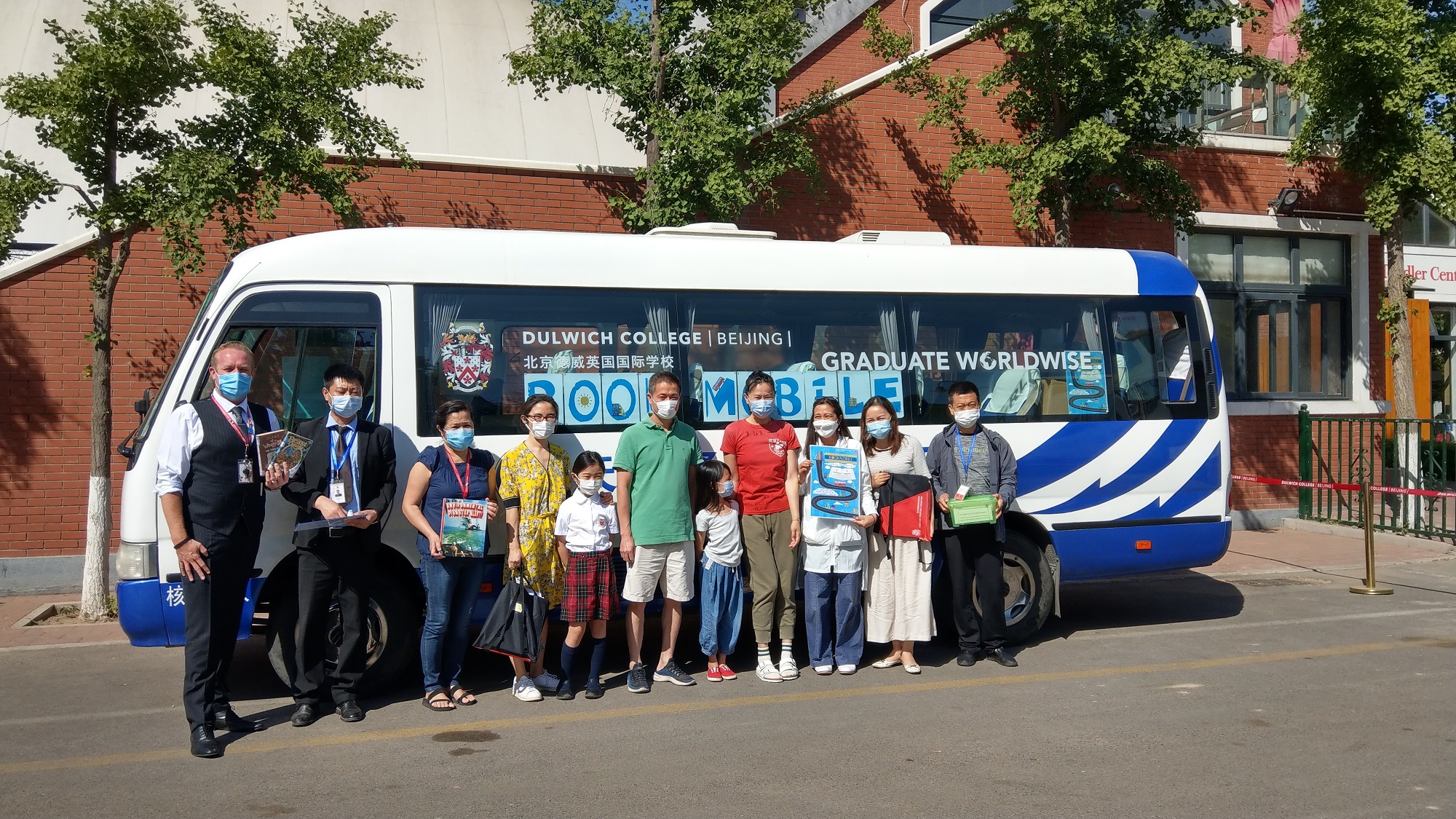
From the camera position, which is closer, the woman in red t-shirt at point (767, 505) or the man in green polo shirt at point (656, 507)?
the man in green polo shirt at point (656, 507)

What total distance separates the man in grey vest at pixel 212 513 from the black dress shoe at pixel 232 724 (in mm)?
73

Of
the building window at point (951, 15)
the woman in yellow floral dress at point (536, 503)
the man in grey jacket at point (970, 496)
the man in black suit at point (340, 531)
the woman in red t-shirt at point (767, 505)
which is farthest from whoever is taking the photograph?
the building window at point (951, 15)

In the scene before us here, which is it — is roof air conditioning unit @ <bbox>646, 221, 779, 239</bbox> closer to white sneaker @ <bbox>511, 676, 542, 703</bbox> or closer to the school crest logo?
the school crest logo

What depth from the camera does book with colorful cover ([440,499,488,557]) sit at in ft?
21.0

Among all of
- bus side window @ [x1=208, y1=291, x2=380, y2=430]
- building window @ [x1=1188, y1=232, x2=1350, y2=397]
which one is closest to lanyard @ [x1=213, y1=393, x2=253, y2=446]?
bus side window @ [x1=208, y1=291, x2=380, y2=430]

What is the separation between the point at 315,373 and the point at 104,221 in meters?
3.70

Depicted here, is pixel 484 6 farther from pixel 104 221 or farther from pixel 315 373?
pixel 315 373

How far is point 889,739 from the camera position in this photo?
5.81m

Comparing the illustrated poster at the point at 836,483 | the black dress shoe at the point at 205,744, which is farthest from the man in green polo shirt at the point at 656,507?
the black dress shoe at the point at 205,744

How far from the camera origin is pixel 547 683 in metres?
6.78

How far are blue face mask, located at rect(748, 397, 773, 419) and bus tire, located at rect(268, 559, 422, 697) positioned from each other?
2.43m

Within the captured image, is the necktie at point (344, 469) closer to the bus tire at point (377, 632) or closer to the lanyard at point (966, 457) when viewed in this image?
the bus tire at point (377, 632)

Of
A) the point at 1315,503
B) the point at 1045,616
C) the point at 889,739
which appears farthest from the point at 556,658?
the point at 1315,503

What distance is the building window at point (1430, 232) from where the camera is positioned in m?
19.1
